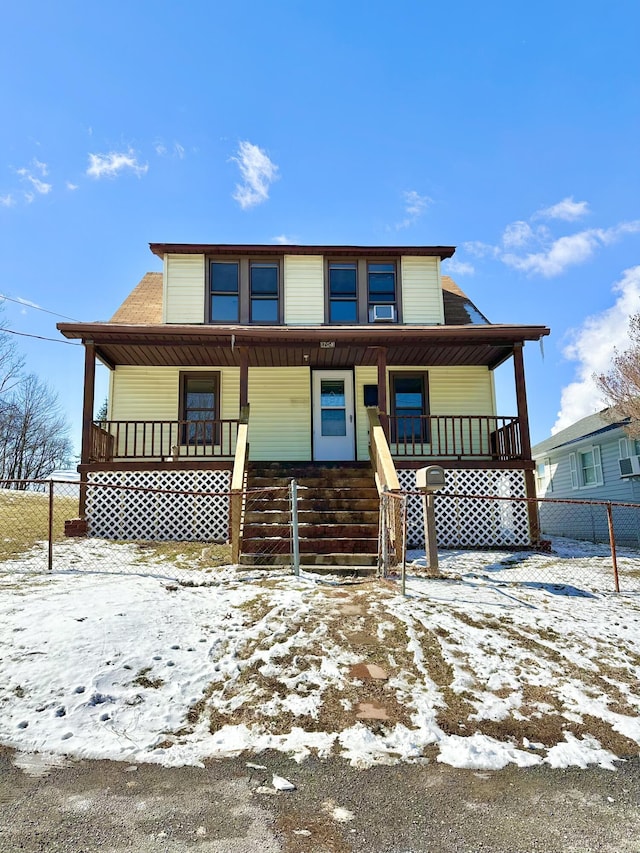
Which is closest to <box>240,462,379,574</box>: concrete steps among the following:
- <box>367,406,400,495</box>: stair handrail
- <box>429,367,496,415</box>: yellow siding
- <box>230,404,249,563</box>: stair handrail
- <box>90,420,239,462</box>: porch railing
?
<box>230,404,249,563</box>: stair handrail

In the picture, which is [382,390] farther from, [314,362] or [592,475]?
[592,475]

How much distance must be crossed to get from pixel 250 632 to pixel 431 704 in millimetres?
1732

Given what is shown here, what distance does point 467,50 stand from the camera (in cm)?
1123

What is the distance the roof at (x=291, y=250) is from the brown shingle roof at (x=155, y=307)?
1334mm

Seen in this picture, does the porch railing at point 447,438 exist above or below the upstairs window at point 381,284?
below

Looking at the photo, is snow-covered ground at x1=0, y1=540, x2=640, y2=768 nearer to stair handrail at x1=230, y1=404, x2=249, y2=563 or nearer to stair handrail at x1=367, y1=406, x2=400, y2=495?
stair handrail at x1=230, y1=404, x2=249, y2=563

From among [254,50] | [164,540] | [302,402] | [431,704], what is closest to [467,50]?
[254,50]

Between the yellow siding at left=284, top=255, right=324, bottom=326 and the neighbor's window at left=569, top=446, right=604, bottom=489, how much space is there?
36.0 ft

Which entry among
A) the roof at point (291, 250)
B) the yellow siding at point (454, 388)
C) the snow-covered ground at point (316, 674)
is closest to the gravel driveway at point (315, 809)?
the snow-covered ground at point (316, 674)

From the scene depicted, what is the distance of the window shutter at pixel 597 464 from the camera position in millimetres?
17242

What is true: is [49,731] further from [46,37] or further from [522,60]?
[522,60]

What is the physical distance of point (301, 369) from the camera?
13.2 meters

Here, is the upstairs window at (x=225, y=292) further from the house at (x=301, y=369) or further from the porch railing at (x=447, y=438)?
the porch railing at (x=447, y=438)

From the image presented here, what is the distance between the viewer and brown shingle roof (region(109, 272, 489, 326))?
1309 centimetres
